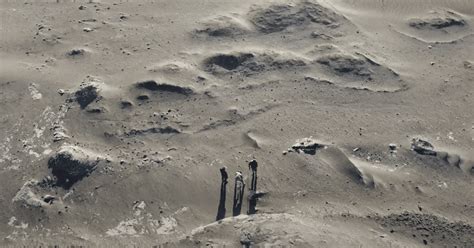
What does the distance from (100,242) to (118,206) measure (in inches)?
50.9

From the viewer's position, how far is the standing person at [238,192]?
15.7m

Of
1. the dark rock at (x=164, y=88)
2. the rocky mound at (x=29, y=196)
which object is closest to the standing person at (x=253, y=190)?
the dark rock at (x=164, y=88)

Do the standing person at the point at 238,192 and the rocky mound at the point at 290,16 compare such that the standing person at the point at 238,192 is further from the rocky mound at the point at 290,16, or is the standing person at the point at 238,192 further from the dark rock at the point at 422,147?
the rocky mound at the point at 290,16

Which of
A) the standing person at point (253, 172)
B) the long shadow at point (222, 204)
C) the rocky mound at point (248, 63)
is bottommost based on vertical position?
the long shadow at point (222, 204)

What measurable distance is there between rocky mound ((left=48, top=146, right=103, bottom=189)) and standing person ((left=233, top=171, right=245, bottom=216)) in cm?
462

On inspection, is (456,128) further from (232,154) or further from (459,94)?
(232,154)

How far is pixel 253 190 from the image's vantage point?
Result: 1619 cm

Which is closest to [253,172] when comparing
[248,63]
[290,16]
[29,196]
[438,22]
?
[248,63]

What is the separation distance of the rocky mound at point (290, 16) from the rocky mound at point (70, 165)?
32.0ft

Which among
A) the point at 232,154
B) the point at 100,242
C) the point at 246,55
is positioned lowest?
the point at 100,242

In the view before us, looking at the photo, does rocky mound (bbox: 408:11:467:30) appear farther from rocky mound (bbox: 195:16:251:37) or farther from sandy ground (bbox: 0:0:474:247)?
rocky mound (bbox: 195:16:251:37)

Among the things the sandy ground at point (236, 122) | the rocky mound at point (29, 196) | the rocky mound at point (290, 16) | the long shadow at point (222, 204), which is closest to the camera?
the sandy ground at point (236, 122)

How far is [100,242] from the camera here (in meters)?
14.9

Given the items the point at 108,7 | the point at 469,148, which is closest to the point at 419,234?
the point at 469,148
